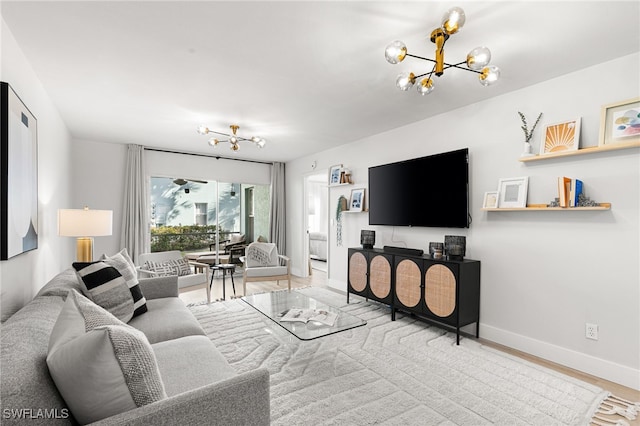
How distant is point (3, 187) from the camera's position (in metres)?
1.72

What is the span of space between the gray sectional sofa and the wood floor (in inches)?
94.6

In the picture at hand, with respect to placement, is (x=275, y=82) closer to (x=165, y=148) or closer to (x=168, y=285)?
(x=168, y=285)

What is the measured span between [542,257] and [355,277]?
2.18 meters

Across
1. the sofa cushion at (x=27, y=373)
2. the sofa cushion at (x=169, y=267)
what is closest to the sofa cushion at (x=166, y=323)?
the sofa cushion at (x=27, y=373)

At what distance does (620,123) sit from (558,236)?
966 mm

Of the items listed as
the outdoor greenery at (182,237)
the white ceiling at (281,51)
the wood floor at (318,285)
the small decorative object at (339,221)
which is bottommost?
the wood floor at (318,285)

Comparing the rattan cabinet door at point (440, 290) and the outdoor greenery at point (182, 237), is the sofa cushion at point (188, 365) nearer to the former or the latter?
the rattan cabinet door at point (440, 290)

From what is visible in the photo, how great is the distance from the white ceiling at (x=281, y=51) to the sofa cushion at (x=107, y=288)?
5.09 ft

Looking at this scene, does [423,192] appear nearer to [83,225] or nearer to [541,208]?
[541,208]

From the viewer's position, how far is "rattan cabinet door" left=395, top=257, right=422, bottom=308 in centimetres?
341

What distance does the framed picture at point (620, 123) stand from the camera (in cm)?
225

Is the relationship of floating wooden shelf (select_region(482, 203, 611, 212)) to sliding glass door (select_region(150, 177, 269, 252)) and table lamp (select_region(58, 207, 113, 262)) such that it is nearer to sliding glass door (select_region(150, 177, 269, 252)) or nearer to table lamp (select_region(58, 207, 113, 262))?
table lamp (select_region(58, 207, 113, 262))

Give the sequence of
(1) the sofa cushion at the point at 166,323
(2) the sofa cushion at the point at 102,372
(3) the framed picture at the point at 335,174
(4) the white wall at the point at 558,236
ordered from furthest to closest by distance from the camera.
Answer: (3) the framed picture at the point at 335,174 → (4) the white wall at the point at 558,236 → (1) the sofa cushion at the point at 166,323 → (2) the sofa cushion at the point at 102,372

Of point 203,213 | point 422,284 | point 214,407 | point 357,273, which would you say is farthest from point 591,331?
point 203,213
